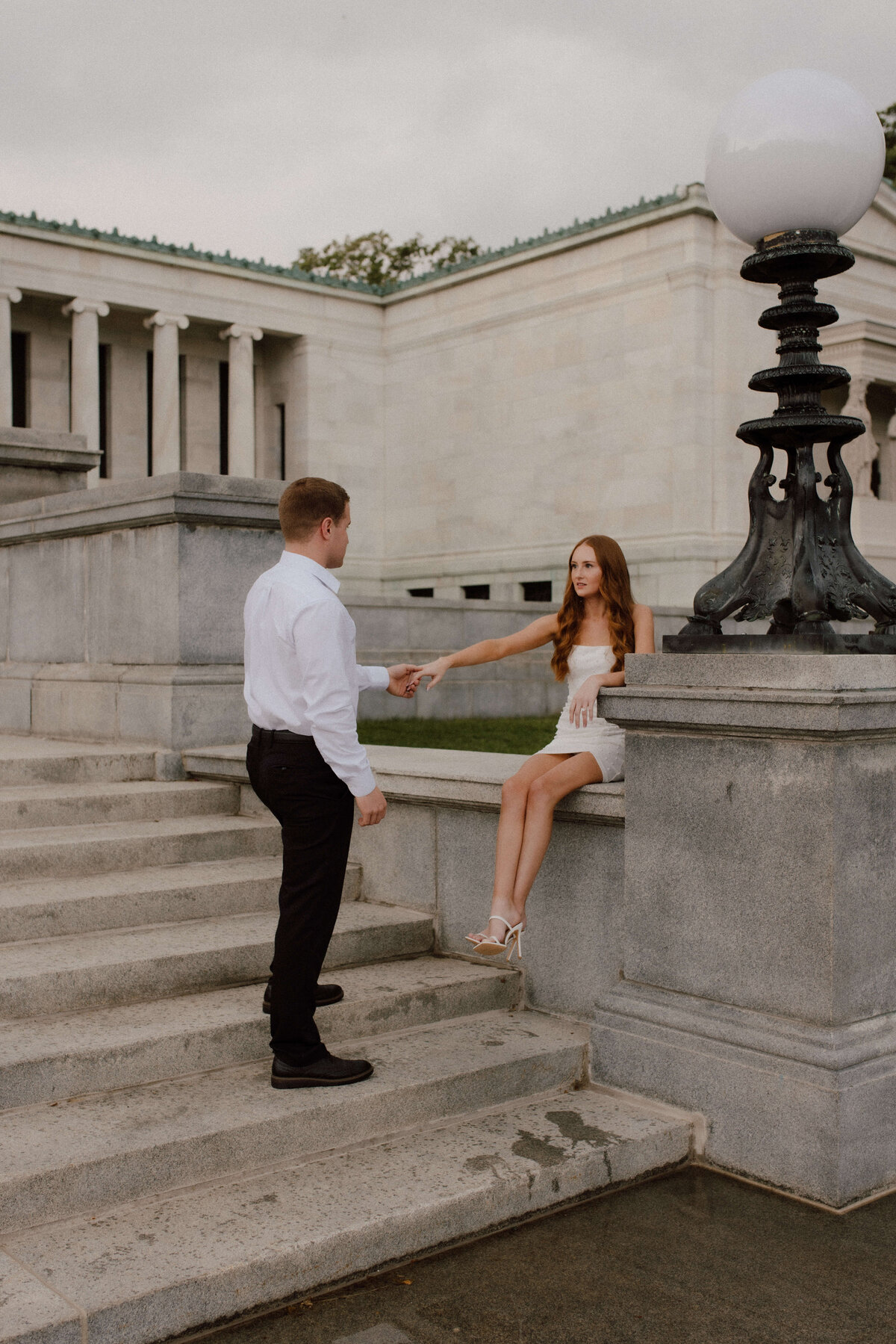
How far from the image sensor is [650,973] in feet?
15.4

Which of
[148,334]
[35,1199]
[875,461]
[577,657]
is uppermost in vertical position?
[148,334]

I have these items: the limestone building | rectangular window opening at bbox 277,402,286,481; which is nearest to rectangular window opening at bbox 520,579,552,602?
the limestone building

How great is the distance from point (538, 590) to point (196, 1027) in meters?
23.6

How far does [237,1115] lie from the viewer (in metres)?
3.95

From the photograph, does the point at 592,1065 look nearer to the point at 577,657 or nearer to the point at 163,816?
the point at 577,657

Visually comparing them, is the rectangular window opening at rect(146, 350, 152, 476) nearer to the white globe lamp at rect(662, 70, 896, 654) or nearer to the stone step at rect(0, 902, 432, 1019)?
the stone step at rect(0, 902, 432, 1019)

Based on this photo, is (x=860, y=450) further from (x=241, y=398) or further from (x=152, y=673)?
(x=152, y=673)

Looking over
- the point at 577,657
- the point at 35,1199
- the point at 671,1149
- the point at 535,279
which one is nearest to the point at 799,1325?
the point at 671,1149

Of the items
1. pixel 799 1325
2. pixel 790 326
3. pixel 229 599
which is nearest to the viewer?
pixel 799 1325

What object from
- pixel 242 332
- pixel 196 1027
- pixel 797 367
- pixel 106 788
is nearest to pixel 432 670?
pixel 196 1027

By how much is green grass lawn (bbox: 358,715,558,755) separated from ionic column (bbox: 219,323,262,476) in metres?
18.2

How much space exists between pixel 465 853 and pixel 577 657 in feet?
3.33

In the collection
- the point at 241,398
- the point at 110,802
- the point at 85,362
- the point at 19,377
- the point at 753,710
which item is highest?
the point at 19,377

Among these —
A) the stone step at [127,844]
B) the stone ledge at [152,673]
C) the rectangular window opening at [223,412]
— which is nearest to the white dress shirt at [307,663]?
the stone step at [127,844]
